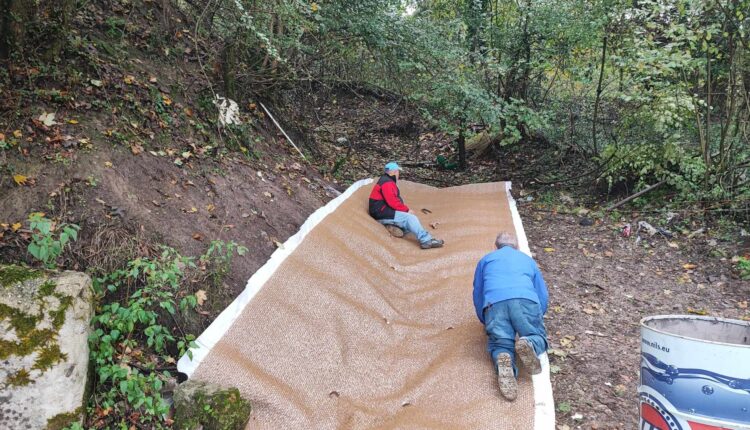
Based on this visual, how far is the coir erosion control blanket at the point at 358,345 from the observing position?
9.67 feet

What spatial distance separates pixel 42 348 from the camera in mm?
Answer: 2549

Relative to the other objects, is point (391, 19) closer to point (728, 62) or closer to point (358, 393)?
point (728, 62)

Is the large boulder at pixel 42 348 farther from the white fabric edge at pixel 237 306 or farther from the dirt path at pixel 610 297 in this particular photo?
the dirt path at pixel 610 297

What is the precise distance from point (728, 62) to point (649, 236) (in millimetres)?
2352

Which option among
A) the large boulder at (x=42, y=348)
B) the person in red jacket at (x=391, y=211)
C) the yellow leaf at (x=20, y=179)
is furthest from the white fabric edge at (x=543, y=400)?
the yellow leaf at (x=20, y=179)

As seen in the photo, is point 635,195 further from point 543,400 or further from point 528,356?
point 543,400

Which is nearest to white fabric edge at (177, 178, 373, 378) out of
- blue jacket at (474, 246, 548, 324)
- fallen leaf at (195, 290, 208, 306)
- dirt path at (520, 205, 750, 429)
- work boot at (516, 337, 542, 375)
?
fallen leaf at (195, 290, 208, 306)

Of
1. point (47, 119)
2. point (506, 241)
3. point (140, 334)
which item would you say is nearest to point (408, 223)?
point (506, 241)

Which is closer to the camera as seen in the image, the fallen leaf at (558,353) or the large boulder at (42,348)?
the large boulder at (42,348)

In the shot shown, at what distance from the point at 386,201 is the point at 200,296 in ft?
10.3

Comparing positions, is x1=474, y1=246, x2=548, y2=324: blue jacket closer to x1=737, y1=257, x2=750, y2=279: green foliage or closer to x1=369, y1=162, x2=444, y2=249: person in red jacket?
x1=369, y1=162, x2=444, y2=249: person in red jacket

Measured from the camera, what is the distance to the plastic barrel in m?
1.88

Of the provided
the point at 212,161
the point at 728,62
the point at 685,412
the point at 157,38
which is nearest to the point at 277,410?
the point at 685,412

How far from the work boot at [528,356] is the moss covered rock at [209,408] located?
1.67m
